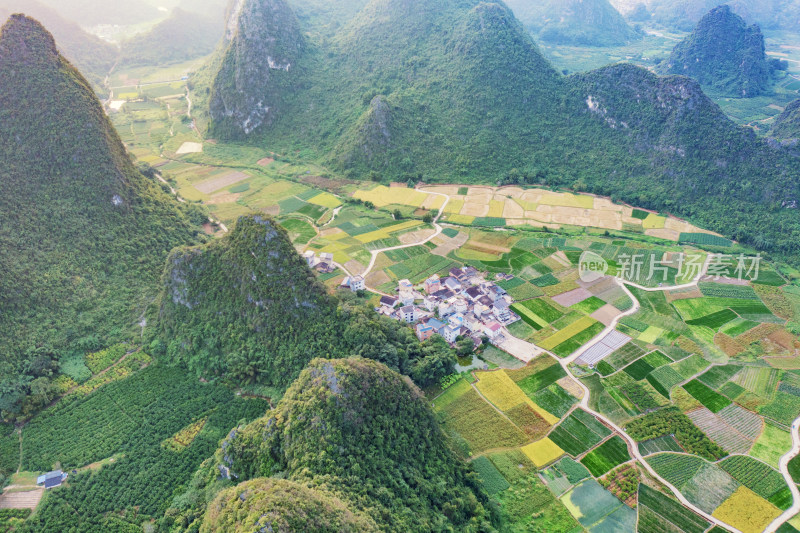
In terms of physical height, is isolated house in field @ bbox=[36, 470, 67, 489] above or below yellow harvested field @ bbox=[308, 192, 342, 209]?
below

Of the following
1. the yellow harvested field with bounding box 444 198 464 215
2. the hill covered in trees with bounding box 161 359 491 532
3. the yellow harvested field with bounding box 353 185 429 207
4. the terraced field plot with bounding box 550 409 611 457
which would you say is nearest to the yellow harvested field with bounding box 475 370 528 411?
the terraced field plot with bounding box 550 409 611 457

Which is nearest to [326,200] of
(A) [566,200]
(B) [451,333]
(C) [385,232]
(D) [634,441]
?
(C) [385,232]

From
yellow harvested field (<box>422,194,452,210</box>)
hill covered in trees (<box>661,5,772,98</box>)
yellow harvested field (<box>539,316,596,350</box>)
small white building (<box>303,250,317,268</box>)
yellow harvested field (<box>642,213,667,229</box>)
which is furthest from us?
hill covered in trees (<box>661,5,772,98</box>)

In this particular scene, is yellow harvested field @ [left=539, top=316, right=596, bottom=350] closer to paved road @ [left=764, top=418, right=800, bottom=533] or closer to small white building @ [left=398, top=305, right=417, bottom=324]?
small white building @ [left=398, top=305, right=417, bottom=324]

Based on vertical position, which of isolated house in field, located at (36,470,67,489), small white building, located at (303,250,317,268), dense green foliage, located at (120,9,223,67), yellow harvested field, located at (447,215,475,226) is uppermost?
dense green foliage, located at (120,9,223,67)

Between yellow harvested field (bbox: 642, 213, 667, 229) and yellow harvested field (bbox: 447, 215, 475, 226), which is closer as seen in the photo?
yellow harvested field (bbox: 642, 213, 667, 229)

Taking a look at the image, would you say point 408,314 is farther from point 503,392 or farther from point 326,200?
point 326,200

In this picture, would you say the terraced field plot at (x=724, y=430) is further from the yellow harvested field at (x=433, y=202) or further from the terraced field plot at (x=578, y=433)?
the yellow harvested field at (x=433, y=202)
